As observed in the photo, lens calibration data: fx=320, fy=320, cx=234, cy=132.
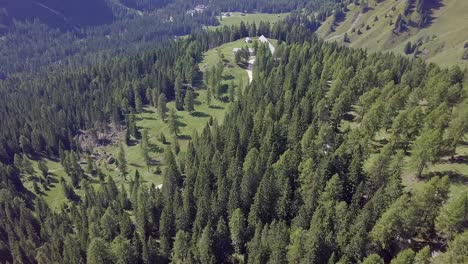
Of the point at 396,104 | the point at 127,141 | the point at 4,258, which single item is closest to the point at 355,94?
the point at 396,104

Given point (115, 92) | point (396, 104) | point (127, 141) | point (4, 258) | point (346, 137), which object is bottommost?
point (4, 258)

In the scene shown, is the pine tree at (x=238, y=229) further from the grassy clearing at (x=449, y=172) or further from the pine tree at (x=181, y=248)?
the grassy clearing at (x=449, y=172)

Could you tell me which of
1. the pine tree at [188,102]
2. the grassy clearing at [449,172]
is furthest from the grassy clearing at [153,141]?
the grassy clearing at [449,172]

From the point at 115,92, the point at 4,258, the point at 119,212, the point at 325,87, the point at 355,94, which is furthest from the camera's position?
the point at 115,92

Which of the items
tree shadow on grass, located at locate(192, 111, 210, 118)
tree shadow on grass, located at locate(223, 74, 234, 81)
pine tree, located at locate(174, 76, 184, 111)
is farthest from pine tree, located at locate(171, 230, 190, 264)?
tree shadow on grass, located at locate(223, 74, 234, 81)

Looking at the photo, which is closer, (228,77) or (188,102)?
(188,102)

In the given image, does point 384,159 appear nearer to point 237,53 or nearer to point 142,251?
point 142,251

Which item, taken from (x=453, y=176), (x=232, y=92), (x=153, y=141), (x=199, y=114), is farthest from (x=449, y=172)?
(x=153, y=141)

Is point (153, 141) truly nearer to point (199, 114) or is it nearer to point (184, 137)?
point (184, 137)

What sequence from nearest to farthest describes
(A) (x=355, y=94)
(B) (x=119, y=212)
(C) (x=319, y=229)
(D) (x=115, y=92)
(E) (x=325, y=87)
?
1. (C) (x=319, y=229)
2. (B) (x=119, y=212)
3. (A) (x=355, y=94)
4. (E) (x=325, y=87)
5. (D) (x=115, y=92)
